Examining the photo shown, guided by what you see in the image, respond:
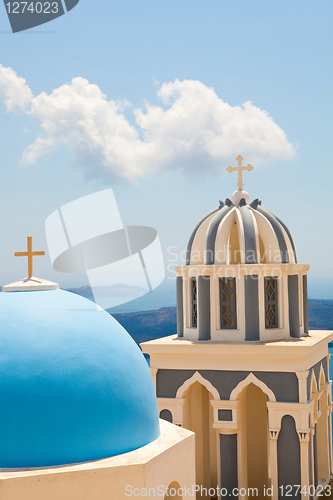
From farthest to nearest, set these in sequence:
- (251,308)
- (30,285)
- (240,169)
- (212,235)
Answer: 1. (240,169)
2. (212,235)
3. (251,308)
4. (30,285)

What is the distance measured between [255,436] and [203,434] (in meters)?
1.33

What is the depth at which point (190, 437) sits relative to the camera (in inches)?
275

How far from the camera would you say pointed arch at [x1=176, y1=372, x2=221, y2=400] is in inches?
540

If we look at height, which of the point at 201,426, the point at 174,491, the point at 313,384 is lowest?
the point at 201,426

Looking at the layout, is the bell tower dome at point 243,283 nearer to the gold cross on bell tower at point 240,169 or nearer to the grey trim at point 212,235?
the grey trim at point 212,235

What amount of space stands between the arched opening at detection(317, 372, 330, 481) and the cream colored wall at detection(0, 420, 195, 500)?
9935mm

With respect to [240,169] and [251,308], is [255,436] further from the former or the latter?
[240,169]

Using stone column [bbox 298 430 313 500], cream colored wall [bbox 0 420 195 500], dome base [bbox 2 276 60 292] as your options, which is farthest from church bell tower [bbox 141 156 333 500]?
cream colored wall [bbox 0 420 195 500]

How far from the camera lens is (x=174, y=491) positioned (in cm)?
663

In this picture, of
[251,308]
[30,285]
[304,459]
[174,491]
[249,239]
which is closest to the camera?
[174,491]

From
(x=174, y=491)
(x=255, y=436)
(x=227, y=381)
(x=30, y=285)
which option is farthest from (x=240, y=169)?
(x=174, y=491)

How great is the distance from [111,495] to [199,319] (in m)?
8.80

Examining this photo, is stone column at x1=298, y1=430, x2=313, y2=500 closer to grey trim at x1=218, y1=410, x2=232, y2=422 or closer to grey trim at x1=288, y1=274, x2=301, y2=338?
grey trim at x1=218, y1=410, x2=232, y2=422

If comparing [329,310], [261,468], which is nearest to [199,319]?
[261,468]
